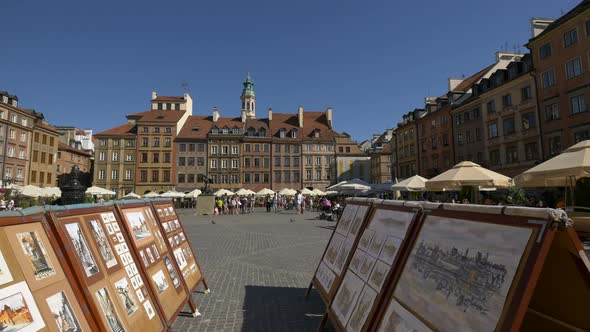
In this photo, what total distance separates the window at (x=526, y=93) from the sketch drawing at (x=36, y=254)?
3777cm

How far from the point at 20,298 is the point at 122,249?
1.68 meters

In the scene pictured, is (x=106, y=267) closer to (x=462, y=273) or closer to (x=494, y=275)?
(x=462, y=273)

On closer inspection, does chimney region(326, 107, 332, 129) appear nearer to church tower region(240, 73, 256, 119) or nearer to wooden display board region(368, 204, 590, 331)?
church tower region(240, 73, 256, 119)

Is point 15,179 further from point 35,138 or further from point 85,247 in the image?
point 85,247

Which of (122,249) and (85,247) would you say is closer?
(85,247)

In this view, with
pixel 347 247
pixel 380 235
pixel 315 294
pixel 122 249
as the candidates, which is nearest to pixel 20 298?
pixel 122 249

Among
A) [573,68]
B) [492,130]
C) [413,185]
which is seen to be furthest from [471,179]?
[492,130]

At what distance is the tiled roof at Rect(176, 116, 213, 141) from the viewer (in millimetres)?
64500

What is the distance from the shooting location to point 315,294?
22.5 ft

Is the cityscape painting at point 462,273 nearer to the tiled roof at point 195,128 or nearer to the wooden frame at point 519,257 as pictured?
the wooden frame at point 519,257

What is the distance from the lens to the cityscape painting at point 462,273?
2139mm

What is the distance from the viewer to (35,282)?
2.49 meters

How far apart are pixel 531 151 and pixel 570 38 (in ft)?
31.7

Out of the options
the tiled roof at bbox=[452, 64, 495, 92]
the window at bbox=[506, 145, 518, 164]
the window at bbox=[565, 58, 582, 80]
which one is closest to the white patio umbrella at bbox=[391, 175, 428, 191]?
the window at bbox=[565, 58, 582, 80]
